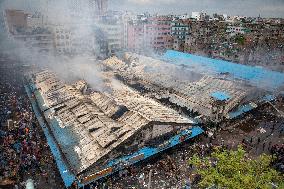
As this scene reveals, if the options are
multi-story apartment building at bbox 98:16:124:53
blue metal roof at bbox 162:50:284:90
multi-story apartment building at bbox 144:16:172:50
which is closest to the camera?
blue metal roof at bbox 162:50:284:90

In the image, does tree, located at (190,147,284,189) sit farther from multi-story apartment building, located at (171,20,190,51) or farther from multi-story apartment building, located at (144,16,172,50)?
multi-story apartment building, located at (171,20,190,51)

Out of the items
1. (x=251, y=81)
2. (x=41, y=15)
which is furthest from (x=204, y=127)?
(x=41, y=15)

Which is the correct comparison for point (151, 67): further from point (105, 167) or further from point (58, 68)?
point (105, 167)

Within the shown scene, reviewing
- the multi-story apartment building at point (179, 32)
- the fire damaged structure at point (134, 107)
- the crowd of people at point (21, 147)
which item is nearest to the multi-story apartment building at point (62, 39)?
the fire damaged structure at point (134, 107)

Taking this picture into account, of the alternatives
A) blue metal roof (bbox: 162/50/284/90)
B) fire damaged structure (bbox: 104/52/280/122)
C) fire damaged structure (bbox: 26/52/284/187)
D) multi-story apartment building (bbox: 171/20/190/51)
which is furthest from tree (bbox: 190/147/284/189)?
multi-story apartment building (bbox: 171/20/190/51)

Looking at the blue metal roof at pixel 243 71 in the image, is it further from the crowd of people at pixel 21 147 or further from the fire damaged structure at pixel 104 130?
the crowd of people at pixel 21 147

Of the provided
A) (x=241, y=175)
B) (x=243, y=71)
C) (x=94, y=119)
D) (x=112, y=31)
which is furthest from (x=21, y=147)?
(x=112, y=31)
